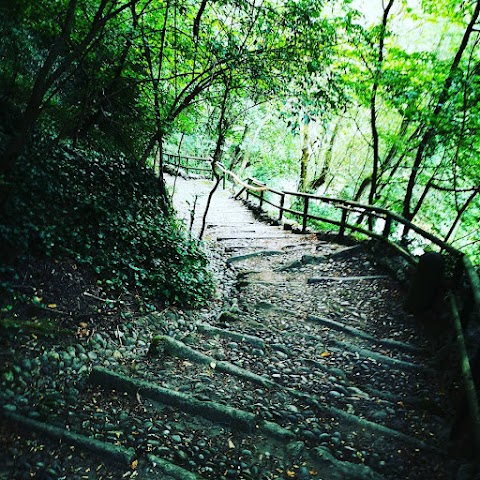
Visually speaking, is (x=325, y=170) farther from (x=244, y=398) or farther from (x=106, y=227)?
(x=244, y=398)

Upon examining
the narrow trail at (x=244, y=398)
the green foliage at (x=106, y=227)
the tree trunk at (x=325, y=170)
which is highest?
the tree trunk at (x=325, y=170)

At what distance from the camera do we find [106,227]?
5098 millimetres

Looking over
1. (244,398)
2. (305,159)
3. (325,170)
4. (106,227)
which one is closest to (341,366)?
(244,398)

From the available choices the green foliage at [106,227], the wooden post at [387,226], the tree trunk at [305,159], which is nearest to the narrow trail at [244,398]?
the green foliage at [106,227]

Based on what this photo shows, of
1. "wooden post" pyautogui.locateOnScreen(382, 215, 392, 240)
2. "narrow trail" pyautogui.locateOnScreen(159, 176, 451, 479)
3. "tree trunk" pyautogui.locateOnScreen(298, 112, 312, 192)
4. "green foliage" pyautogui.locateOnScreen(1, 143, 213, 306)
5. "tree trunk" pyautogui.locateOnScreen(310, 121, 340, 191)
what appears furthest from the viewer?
"tree trunk" pyautogui.locateOnScreen(310, 121, 340, 191)

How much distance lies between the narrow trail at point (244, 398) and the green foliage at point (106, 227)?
0.62 metres

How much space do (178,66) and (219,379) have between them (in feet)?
18.8

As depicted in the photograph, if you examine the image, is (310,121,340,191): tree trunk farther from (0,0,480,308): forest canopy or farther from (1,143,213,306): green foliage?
(1,143,213,306): green foliage

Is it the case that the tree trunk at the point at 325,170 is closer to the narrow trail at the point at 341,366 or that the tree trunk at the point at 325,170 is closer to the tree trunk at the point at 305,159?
the tree trunk at the point at 305,159

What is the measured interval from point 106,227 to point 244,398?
3101 mm

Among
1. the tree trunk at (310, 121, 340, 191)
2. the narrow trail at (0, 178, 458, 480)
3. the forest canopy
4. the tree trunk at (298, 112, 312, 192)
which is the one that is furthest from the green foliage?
the tree trunk at (310, 121, 340, 191)

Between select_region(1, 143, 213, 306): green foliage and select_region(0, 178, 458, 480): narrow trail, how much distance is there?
2.02 feet

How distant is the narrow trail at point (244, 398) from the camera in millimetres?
2570

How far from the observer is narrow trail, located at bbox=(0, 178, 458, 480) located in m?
Result: 2.57
